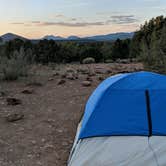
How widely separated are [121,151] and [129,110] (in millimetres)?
530

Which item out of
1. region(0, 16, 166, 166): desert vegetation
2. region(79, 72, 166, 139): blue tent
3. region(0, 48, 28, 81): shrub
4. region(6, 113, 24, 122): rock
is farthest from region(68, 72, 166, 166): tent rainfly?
region(0, 48, 28, 81): shrub

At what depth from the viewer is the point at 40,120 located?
5.85m

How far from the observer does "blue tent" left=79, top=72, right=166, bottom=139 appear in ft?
12.1

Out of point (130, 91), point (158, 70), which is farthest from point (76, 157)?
point (158, 70)

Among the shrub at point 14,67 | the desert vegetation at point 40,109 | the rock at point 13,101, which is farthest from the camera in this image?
the shrub at point 14,67

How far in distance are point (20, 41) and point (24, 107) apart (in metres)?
13.1

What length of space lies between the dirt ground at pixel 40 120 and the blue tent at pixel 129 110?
80 cm

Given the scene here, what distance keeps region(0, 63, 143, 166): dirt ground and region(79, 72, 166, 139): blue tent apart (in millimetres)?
802

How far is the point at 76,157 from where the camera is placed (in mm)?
3686

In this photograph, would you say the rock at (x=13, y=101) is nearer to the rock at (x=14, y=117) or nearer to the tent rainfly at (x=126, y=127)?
the rock at (x=14, y=117)

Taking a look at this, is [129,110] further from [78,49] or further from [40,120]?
[78,49]

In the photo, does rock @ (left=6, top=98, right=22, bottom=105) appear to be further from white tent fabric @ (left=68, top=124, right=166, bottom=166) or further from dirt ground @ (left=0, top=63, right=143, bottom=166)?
white tent fabric @ (left=68, top=124, right=166, bottom=166)

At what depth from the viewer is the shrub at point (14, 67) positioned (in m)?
9.66

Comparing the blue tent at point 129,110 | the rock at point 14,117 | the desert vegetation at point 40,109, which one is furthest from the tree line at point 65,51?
the blue tent at point 129,110
